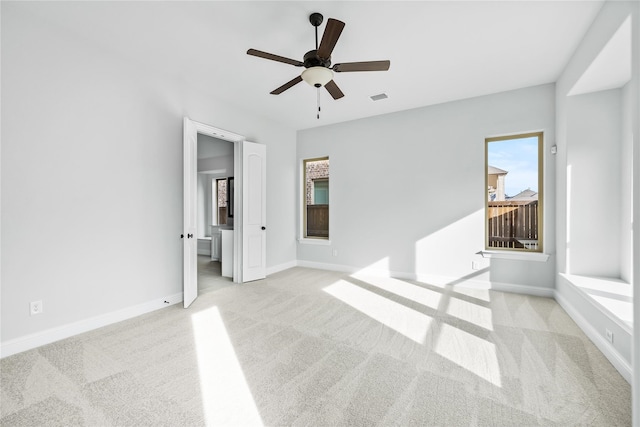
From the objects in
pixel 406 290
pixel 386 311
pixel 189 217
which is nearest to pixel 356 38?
pixel 189 217

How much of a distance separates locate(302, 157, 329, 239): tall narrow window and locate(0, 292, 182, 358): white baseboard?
10.1 ft

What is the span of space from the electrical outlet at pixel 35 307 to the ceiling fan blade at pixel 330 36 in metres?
3.31

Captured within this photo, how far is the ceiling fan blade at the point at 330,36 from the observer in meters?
1.93

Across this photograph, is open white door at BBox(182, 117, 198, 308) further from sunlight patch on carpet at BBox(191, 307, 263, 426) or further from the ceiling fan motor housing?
the ceiling fan motor housing

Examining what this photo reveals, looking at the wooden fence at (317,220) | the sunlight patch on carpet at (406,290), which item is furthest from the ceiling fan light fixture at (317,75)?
the wooden fence at (317,220)

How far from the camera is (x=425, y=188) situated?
450 centimetres

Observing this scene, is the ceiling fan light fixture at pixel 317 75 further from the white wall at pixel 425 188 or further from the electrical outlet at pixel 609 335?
the electrical outlet at pixel 609 335

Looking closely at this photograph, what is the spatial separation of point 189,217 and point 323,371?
2.50 metres

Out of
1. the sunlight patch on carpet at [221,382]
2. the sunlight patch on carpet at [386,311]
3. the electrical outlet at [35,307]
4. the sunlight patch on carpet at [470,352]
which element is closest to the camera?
the sunlight patch on carpet at [221,382]

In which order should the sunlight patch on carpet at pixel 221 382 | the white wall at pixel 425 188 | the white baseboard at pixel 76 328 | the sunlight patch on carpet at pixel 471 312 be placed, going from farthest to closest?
the white wall at pixel 425 188 < the sunlight patch on carpet at pixel 471 312 < the white baseboard at pixel 76 328 < the sunlight patch on carpet at pixel 221 382

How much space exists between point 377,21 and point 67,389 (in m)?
3.71

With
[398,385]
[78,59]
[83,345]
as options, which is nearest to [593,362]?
[398,385]

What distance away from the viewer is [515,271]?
3.90 m

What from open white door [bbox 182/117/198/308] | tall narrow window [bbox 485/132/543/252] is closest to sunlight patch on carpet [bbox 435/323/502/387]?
tall narrow window [bbox 485/132/543/252]
